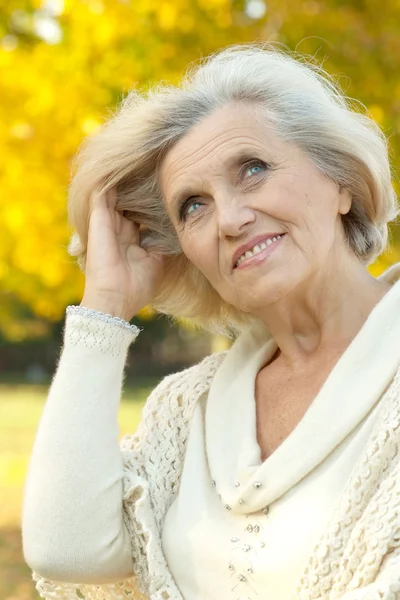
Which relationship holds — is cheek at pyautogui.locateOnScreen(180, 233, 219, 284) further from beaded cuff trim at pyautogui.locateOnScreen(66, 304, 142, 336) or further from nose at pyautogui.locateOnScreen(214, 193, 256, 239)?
beaded cuff trim at pyautogui.locateOnScreen(66, 304, 142, 336)

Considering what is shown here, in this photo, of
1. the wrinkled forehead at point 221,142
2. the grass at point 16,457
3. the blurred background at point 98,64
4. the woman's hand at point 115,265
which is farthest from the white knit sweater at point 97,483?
the grass at point 16,457

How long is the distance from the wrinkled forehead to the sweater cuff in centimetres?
45

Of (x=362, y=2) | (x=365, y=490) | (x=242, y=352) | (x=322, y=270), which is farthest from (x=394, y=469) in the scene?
(x=362, y=2)

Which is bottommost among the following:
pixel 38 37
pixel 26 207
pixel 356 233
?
pixel 356 233

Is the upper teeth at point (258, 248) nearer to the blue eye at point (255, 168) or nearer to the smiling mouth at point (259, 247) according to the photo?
the smiling mouth at point (259, 247)

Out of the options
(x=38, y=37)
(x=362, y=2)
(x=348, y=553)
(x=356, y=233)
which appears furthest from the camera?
(x=38, y=37)

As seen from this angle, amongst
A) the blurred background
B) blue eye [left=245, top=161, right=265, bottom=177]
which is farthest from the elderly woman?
the blurred background

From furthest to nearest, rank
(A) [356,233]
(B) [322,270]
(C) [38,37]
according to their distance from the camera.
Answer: (C) [38,37] < (A) [356,233] < (B) [322,270]

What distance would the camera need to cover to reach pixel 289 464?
235 cm

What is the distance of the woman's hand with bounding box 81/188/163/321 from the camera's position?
275cm

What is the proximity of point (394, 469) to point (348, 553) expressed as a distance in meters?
0.22

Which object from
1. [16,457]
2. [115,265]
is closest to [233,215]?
[115,265]

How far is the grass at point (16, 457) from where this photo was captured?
6051 mm

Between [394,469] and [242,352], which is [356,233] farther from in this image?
[394,469]
